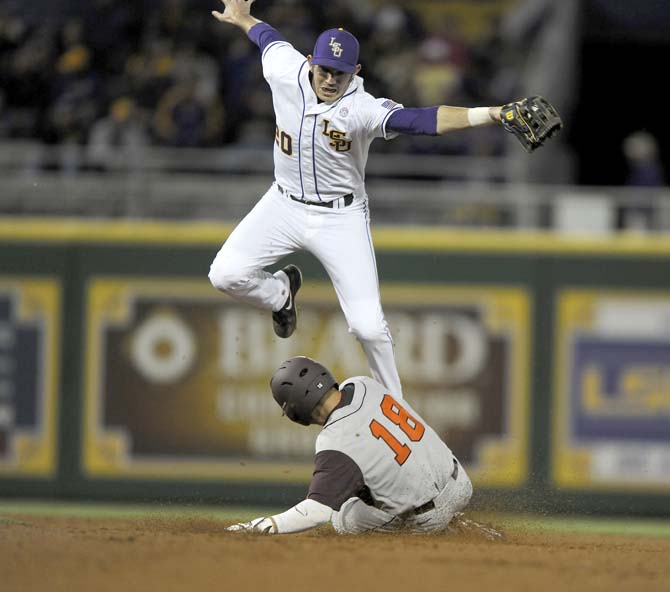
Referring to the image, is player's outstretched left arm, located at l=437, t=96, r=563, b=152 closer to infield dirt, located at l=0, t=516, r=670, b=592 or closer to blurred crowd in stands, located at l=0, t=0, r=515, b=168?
infield dirt, located at l=0, t=516, r=670, b=592

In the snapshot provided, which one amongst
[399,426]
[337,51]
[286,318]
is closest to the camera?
[399,426]

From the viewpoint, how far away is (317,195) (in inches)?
309

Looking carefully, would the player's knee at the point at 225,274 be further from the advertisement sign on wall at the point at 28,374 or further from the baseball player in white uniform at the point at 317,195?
the advertisement sign on wall at the point at 28,374

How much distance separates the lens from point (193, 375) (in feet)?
40.2

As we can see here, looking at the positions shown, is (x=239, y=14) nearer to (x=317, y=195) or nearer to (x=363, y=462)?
(x=317, y=195)

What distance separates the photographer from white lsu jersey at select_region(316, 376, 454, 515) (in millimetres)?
6957

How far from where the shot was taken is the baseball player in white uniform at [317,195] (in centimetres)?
755

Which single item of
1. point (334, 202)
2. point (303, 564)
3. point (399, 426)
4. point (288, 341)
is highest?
point (334, 202)

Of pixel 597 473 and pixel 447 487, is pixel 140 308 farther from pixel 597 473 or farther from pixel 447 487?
pixel 447 487

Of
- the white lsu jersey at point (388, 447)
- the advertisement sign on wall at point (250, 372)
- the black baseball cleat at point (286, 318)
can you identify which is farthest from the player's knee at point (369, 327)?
the advertisement sign on wall at point (250, 372)

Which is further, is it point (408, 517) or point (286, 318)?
point (286, 318)

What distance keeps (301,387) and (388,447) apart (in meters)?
0.58

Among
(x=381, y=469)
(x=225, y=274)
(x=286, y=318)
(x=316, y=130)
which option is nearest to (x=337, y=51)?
(x=316, y=130)

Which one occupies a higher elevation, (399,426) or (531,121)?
(531,121)
